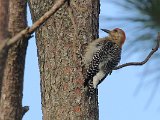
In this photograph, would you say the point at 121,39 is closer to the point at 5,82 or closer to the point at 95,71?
the point at 95,71

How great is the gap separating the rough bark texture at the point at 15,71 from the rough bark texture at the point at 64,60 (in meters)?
1.28

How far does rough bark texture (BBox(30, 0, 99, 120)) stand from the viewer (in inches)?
110

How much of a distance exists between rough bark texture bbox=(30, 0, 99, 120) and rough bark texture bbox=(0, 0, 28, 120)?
128cm

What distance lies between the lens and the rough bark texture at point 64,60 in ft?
9.20

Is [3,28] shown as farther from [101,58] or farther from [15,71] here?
[101,58]

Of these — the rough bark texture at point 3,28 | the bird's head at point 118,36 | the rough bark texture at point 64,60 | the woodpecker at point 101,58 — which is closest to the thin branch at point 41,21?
the rough bark texture at point 3,28

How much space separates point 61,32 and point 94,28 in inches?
9.6

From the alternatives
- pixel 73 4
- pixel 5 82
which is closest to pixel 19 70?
pixel 5 82

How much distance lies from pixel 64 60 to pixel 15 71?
135cm

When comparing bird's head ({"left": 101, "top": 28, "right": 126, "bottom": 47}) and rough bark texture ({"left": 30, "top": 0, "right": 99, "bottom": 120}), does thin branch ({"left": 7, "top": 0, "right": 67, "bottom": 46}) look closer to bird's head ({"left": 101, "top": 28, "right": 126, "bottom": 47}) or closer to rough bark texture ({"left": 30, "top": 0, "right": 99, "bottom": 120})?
rough bark texture ({"left": 30, "top": 0, "right": 99, "bottom": 120})

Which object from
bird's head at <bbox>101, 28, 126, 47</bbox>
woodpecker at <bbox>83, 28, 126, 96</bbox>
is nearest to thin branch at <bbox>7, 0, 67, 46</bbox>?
woodpecker at <bbox>83, 28, 126, 96</bbox>

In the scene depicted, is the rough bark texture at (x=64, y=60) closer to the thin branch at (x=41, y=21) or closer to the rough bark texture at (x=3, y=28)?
the thin branch at (x=41, y=21)

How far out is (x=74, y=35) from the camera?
2.90 meters

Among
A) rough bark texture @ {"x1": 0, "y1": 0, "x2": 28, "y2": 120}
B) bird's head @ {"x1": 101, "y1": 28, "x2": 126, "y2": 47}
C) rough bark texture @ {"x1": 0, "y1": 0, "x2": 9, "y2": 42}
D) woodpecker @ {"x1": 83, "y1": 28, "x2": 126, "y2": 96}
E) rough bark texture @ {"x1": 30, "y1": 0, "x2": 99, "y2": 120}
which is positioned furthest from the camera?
bird's head @ {"x1": 101, "y1": 28, "x2": 126, "y2": 47}
